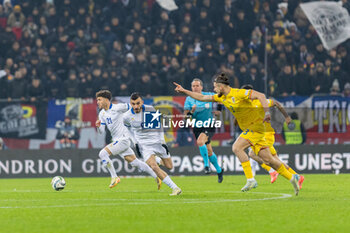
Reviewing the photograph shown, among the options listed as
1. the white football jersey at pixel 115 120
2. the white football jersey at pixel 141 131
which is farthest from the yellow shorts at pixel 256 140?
the white football jersey at pixel 115 120

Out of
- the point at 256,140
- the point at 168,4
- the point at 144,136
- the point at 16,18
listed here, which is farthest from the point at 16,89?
Answer: the point at 256,140

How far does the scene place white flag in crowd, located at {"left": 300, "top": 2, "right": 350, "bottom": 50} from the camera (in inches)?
846

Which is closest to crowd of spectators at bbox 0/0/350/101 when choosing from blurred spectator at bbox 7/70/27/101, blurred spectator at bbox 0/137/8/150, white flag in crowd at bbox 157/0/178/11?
blurred spectator at bbox 7/70/27/101

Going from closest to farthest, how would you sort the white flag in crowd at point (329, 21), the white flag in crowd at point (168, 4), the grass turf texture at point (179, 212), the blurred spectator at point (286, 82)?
the grass turf texture at point (179, 212) → the blurred spectator at point (286, 82) → the white flag in crowd at point (329, 21) → the white flag in crowd at point (168, 4)

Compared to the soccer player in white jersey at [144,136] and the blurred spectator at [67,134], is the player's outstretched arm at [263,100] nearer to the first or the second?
the soccer player in white jersey at [144,136]

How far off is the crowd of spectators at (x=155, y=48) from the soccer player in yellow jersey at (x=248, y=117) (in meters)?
7.99

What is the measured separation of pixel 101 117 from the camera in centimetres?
1576

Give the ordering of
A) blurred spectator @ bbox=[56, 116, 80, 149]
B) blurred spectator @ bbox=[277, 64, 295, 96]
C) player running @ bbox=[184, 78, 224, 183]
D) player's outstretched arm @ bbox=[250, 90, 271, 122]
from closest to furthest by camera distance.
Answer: player's outstretched arm @ bbox=[250, 90, 271, 122]
player running @ bbox=[184, 78, 224, 183]
blurred spectator @ bbox=[56, 116, 80, 149]
blurred spectator @ bbox=[277, 64, 295, 96]

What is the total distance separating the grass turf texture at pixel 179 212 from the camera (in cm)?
741

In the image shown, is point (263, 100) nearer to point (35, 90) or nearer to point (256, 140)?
point (256, 140)

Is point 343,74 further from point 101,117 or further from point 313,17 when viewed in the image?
point 101,117

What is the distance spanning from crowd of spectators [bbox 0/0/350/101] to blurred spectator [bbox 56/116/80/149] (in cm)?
154

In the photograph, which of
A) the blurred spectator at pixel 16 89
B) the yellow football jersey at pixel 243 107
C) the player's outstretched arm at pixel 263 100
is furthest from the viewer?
the blurred spectator at pixel 16 89

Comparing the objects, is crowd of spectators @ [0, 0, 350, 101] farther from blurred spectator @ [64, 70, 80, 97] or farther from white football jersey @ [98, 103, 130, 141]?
white football jersey @ [98, 103, 130, 141]
